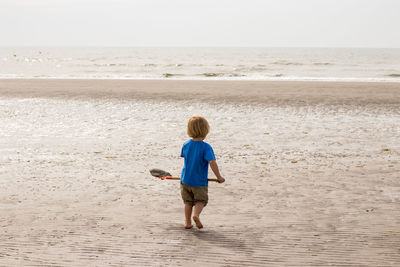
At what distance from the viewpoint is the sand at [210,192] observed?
371 centimetres

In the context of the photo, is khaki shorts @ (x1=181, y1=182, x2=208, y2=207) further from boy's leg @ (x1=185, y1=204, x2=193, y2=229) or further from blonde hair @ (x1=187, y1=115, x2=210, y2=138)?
blonde hair @ (x1=187, y1=115, x2=210, y2=138)

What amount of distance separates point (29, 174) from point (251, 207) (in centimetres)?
343

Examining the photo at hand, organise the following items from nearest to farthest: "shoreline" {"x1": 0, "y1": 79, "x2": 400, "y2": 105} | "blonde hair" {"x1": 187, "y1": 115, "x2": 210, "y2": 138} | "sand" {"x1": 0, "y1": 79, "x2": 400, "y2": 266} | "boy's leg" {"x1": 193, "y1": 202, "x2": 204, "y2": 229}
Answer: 1. "sand" {"x1": 0, "y1": 79, "x2": 400, "y2": 266}
2. "blonde hair" {"x1": 187, "y1": 115, "x2": 210, "y2": 138}
3. "boy's leg" {"x1": 193, "y1": 202, "x2": 204, "y2": 229}
4. "shoreline" {"x1": 0, "y1": 79, "x2": 400, "y2": 105}

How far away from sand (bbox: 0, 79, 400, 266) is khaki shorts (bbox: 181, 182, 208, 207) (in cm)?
30

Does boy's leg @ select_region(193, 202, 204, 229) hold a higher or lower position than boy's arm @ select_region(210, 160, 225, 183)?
lower

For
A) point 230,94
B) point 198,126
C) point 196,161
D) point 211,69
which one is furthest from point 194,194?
point 211,69

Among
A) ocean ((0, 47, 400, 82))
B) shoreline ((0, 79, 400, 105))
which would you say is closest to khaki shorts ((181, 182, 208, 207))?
shoreline ((0, 79, 400, 105))

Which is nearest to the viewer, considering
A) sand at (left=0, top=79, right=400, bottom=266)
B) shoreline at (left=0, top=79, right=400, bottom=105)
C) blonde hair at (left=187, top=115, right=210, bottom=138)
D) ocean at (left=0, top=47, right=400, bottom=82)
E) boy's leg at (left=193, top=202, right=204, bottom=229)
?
sand at (left=0, top=79, right=400, bottom=266)

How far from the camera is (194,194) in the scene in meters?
4.21

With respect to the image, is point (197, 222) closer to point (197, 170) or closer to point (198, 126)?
point (197, 170)

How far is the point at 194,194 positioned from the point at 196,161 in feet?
1.10

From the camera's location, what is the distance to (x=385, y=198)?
17.0 feet

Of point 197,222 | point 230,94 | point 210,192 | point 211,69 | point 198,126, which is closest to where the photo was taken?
point 198,126

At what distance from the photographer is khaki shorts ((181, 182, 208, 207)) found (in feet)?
13.8
